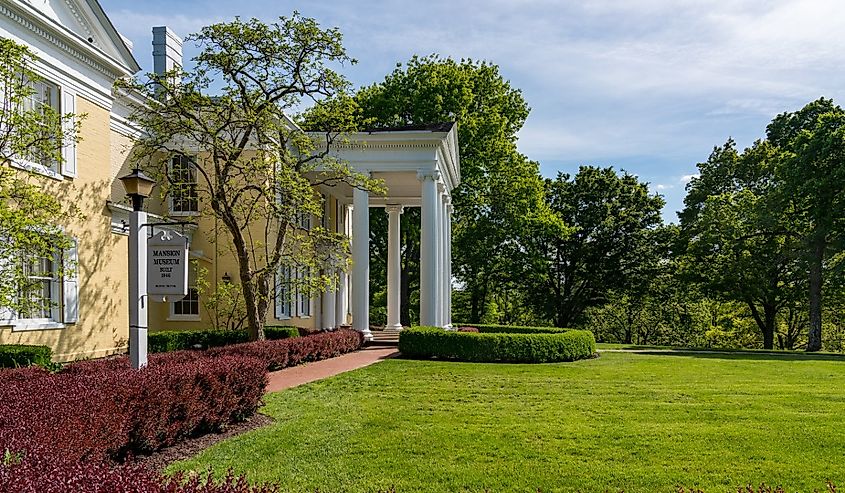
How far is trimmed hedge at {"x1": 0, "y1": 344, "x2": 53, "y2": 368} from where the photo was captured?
11203 mm

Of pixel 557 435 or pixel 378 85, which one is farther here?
pixel 378 85

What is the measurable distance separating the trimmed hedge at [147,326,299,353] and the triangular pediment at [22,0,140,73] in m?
6.62

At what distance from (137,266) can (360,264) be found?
47.0 feet

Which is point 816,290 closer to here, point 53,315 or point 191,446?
point 53,315

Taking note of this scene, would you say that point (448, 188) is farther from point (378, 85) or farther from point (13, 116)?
point (13, 116)

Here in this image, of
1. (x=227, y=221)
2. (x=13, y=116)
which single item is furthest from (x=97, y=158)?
(x=13, y=116)

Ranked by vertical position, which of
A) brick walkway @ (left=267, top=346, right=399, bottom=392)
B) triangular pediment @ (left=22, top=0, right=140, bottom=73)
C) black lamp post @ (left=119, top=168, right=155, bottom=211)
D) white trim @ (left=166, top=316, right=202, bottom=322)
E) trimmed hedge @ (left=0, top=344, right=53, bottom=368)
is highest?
triangular pediment @ (left=22, top=0, right=140, bottom=73)

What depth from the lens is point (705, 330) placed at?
47125mm

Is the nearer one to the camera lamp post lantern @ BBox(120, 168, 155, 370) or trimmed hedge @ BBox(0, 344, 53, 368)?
lamp post lantern @ BBox(120, 168, 155, 370)

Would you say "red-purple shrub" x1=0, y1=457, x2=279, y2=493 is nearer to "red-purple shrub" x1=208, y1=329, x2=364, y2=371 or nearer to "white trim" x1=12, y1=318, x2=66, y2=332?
"red-purple shrub" x1=208, y1=329, x2=364, y2=371

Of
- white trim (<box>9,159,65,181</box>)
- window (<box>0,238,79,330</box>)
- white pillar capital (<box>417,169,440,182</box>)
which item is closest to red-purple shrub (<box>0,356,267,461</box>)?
window (<box>0,238,79,330</box>)

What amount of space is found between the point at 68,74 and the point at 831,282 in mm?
30182

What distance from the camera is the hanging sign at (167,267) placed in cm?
879

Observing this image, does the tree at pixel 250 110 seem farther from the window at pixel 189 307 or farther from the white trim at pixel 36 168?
the window at pixel 189 307
